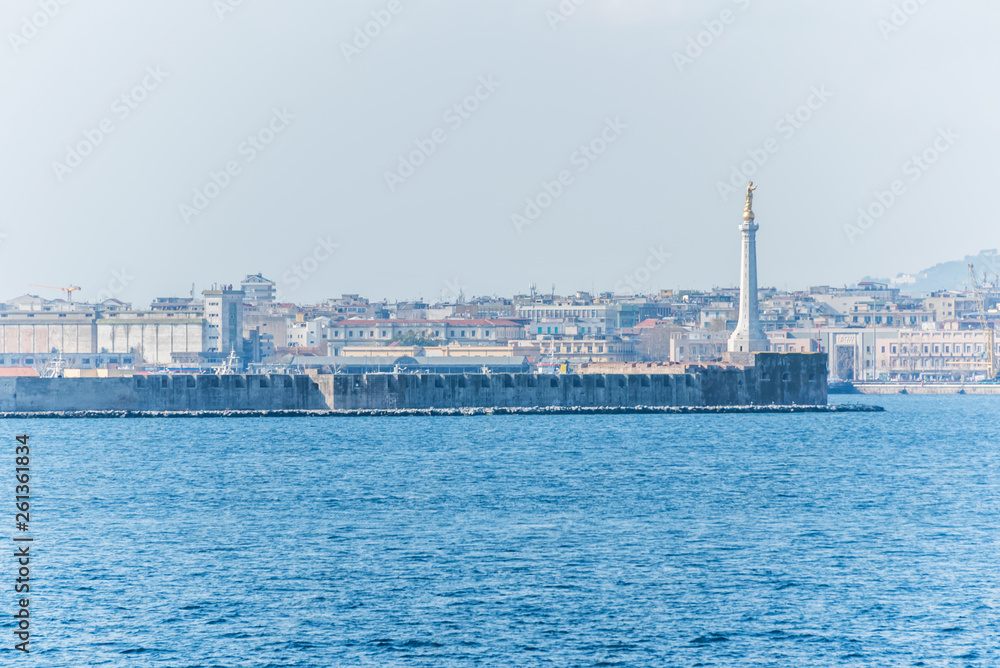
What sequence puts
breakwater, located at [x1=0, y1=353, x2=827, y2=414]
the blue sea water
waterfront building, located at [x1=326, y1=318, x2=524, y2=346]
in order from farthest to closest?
waterfront building, located at [x1=326, y1=318, x2=524, y2=346]
breakwater, located at [x1=0, y1=353, x2=827, y2=414]
the blue sea water

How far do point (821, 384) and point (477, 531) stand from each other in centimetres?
4654

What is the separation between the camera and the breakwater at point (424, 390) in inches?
2542

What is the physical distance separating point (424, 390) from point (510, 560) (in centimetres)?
4210

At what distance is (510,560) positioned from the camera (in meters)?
24.9

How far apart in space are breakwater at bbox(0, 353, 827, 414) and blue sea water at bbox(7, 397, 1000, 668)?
63.1 ft

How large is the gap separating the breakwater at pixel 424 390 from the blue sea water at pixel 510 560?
19246 mm

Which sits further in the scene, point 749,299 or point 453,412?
point 749,299

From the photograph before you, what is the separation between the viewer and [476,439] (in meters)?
52.8

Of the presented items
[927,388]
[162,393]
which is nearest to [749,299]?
[162,393]

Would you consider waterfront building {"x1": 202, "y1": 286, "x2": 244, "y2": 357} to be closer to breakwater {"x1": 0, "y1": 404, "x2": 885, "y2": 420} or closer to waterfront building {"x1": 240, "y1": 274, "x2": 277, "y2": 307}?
waterfront building {"x1": 240, "y1": 274, "x2": 277, "y2": 307}

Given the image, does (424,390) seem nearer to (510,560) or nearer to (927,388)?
(510,560)

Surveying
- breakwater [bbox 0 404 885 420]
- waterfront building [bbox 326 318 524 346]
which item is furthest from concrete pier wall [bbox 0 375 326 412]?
waterfront building [bbox 326 318 524 346]

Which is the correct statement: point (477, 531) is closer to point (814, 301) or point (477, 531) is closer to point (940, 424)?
point (940, 424)

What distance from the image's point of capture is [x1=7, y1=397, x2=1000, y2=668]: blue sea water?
19.5m
